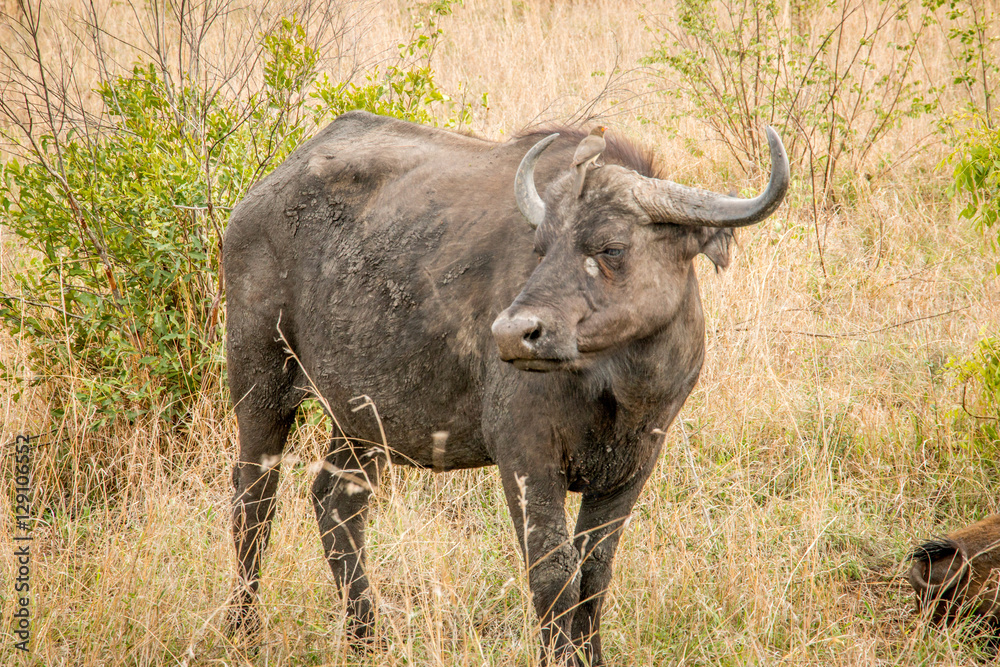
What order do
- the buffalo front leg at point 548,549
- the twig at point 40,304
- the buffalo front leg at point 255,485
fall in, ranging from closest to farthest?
the buffalo front leg at point 548,549 → the buffalo front leg at point 255,485 → the twig at point 40,304

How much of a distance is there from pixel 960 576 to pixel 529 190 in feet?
8.20

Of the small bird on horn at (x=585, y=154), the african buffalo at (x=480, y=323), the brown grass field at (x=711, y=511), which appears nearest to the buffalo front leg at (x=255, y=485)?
the african buffalo at (x=480, y=323)

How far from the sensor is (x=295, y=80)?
212 inches

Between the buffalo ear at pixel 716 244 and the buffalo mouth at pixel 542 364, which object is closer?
the buffalo mouth at pixel 542 364

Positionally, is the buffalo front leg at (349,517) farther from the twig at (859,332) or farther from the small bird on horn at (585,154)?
the twig at (859,332)

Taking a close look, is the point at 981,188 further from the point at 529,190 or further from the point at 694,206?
the point at 529,190

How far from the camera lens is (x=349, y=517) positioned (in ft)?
13.7

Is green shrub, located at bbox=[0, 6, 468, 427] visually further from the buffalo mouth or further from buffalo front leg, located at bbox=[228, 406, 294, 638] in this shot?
the buffalo mouth

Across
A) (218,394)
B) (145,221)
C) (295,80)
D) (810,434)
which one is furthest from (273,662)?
(295,80)

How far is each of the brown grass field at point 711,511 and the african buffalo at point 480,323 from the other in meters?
0.26

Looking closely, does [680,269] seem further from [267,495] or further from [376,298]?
[267,495]

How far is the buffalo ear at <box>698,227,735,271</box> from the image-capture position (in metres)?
2.89

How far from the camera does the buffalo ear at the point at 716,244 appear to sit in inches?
114

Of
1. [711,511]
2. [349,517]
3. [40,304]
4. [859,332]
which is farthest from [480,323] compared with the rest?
[859,332]
